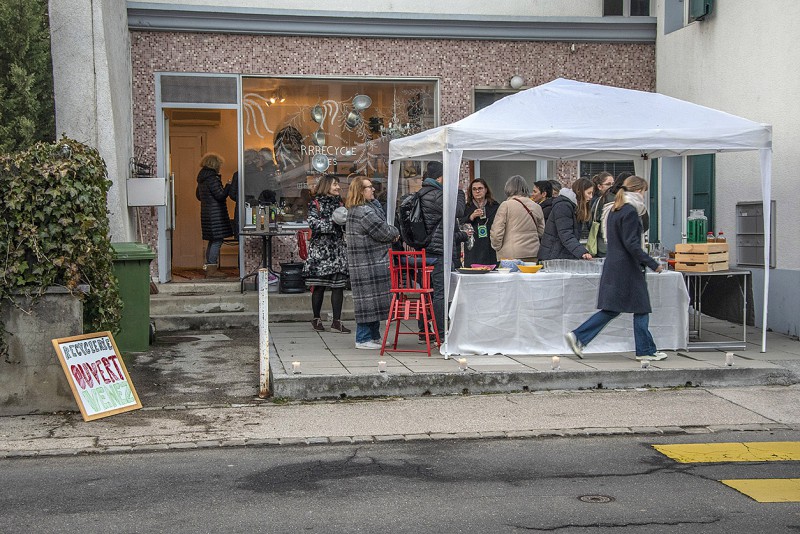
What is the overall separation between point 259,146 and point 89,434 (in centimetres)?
750

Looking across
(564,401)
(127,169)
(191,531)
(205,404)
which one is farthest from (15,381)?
(127,169)

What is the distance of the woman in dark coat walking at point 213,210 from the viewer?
47.1ft

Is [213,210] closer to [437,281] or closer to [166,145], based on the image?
[166,145]

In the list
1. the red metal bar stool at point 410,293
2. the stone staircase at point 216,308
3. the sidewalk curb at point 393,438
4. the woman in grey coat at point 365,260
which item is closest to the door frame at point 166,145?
the stone staircase at point 216,308

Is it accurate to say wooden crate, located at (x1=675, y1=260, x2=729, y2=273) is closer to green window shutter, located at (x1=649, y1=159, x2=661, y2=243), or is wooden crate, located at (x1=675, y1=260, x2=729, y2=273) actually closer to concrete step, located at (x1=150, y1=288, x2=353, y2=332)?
green window shutter, located at (x1=649, y1=159, x2=661, y2=243)

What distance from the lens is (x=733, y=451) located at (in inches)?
277

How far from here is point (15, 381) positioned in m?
8.12

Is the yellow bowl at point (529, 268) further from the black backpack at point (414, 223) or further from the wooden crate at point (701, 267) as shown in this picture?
the wooden crate at point (701, 267)

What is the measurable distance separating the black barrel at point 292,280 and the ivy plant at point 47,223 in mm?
5275

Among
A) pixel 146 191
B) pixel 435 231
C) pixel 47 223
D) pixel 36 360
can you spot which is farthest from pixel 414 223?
pixel 146 191

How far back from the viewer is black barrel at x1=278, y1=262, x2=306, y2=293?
13.7 m

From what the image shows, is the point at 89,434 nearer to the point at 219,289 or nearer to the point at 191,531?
the point at 191,531

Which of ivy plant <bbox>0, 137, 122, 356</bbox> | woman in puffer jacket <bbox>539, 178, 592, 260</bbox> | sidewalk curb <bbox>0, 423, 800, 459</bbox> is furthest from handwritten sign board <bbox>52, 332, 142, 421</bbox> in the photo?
woman in puffer jacket <bbox>539, 178, 592, 260</bbox>

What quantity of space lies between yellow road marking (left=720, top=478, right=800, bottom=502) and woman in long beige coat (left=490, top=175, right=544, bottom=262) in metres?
5.02
